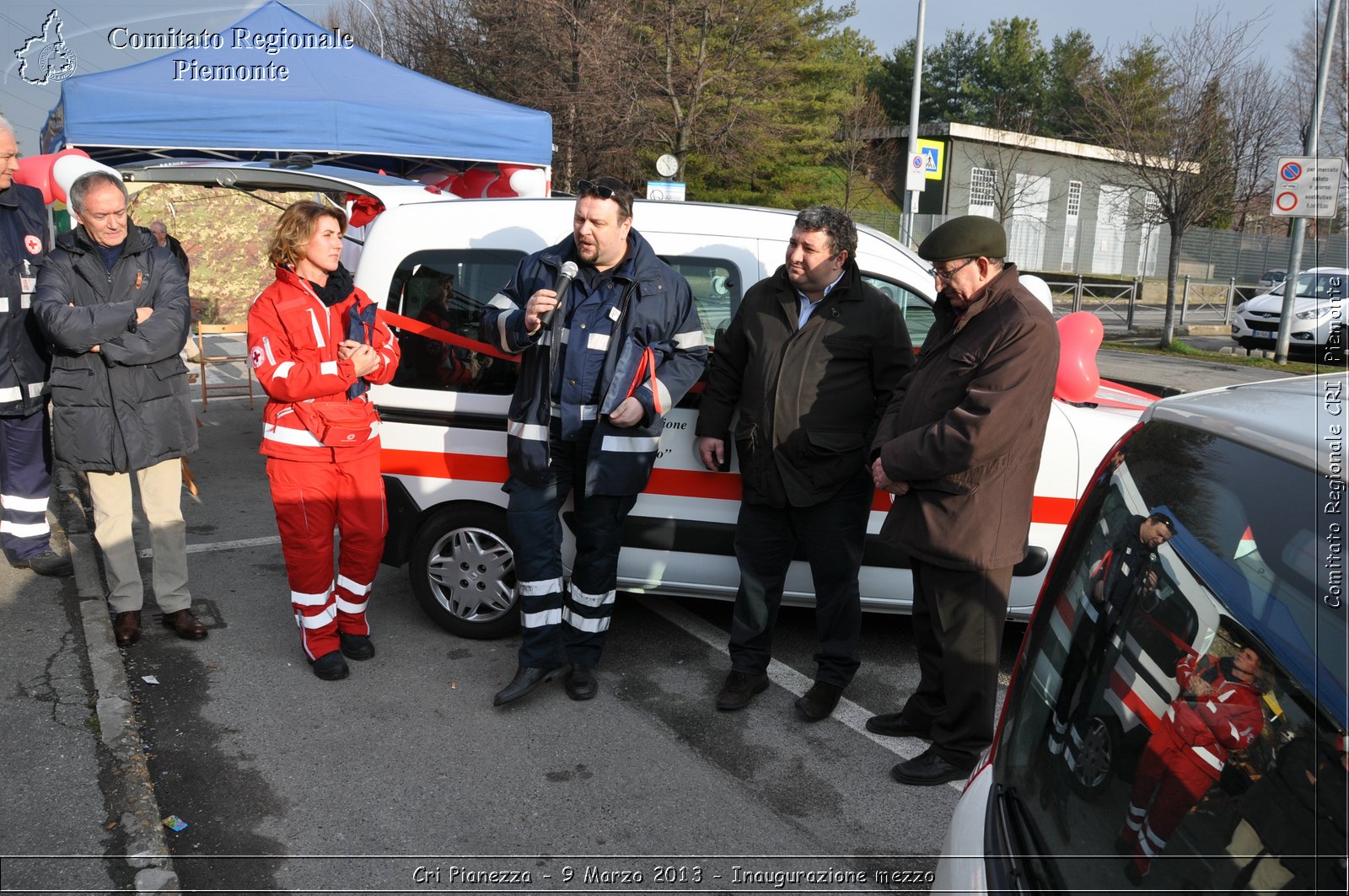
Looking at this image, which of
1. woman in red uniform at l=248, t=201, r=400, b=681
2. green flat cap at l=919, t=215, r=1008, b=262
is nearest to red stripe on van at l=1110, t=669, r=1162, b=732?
green flat cap at l=919, t=215, r=1008, b=262

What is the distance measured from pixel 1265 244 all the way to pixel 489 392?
40.8m

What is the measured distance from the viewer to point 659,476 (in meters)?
4.34

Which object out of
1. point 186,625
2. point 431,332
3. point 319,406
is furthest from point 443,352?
point 186,625

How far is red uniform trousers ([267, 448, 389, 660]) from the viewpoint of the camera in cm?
403

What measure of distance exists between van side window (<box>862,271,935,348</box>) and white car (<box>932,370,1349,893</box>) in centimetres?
270

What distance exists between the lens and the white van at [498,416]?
4309 mm

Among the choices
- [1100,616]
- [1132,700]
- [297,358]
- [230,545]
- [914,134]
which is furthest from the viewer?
[914,134]

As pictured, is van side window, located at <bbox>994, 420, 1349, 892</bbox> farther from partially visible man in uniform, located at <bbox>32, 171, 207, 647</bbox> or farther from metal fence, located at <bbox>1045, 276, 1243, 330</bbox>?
metal fence, located at <bbox>1045, 276, 1243, 330</bbox>

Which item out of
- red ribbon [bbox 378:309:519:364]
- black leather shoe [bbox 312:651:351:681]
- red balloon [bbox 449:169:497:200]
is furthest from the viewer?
red balloon [bbox 449:169:497:200]

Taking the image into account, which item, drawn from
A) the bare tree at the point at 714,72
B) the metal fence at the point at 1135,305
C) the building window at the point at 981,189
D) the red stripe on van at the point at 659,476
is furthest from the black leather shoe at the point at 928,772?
the building window at the point at 981,189

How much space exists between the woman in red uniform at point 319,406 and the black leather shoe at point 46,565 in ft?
6.27

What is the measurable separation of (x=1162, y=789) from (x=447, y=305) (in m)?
3.78

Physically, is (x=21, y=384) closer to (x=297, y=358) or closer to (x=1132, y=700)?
(x=297, y=358)

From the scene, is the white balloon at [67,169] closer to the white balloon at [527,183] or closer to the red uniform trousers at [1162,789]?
the white balloon at [527,183]
